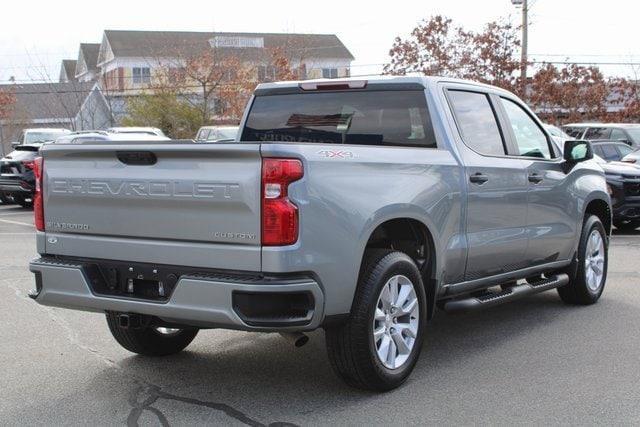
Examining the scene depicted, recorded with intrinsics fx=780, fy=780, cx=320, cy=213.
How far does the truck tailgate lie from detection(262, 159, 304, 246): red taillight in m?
0.04

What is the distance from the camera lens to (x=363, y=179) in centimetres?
461

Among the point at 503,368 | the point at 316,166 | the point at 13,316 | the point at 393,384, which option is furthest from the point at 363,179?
the point at 13,316

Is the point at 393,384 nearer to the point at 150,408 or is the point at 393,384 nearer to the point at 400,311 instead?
the point at 400,311

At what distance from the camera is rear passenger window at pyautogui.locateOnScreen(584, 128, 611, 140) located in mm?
20875

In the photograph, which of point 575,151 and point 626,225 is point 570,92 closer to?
point 626,225

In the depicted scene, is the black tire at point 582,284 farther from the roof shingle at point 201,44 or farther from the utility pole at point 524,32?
the roof shingle at point 201,44

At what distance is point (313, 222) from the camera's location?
4.22 meters

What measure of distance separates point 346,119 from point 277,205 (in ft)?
6.40

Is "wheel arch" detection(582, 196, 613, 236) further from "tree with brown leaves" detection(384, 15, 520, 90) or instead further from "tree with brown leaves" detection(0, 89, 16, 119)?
"tree with brown leaves" detection(0, 89, 16, 119)

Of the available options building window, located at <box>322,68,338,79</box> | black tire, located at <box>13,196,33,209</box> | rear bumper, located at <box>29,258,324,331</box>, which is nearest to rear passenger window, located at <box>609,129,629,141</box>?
black tire, located at <box>13,196,33,209</box>

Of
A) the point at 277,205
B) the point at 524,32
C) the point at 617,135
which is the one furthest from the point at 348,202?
the point at 524,32

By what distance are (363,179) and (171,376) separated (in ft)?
6.31

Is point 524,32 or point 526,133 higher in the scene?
point 524,32

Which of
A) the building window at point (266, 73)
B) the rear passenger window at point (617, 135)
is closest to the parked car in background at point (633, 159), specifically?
the rear passenger window at point (617, 135)
